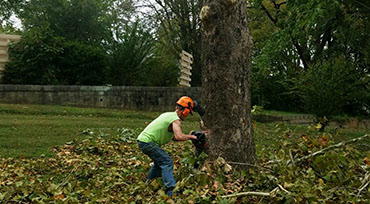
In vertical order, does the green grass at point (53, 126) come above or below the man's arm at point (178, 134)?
below

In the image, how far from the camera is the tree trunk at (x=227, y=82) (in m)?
5.43

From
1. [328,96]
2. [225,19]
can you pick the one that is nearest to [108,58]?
[328,96]

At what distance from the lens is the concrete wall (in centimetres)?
1437

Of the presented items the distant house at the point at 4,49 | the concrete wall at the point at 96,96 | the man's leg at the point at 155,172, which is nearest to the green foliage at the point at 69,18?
the distant house at the point at 4,49

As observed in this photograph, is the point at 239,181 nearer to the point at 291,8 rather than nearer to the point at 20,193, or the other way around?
the point at 20,193

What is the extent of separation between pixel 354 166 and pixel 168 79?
14.5 meters

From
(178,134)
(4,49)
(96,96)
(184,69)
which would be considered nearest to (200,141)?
(178,134)

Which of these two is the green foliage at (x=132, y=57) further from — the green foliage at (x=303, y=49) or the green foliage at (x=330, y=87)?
the green foliage at (x=330, y=87)

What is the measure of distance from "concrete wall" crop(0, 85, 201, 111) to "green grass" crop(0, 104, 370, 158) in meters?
0.61

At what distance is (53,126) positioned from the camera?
1062cm

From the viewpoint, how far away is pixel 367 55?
18.2m

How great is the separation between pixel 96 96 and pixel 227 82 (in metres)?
10.5

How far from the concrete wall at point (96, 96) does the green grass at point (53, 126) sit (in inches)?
24.0

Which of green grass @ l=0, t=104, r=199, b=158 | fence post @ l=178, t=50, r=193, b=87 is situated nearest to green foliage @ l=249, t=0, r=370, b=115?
fence post @ l=178, t=50, r=193, b=87
